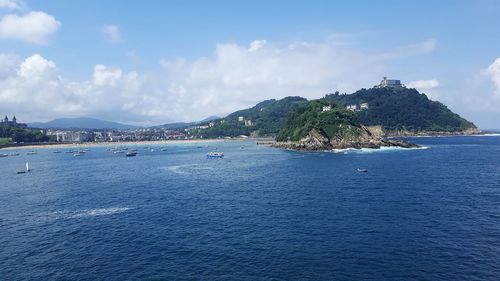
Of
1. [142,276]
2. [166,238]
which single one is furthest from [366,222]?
[142,276]

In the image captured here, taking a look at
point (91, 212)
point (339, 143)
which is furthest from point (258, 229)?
point (339, 143)

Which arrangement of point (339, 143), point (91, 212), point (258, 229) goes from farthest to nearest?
point (339, 143)
point (91, 212)
point (258, 229)

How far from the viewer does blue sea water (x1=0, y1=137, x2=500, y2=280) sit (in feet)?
126

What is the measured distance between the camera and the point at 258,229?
51.7 metres

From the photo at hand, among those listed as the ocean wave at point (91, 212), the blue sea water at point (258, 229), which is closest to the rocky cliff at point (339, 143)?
the blue sea water at point (258, 229)

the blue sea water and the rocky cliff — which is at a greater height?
the rocky cliff

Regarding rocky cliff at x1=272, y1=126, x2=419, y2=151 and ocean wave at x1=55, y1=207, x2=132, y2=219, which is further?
rocky cliff at x1=272, y1=126, x2=419, y2=151

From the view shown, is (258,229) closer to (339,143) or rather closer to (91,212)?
(91,212)

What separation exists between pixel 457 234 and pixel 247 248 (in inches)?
1096

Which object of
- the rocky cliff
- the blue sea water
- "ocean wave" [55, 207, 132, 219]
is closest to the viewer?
the blue sea water

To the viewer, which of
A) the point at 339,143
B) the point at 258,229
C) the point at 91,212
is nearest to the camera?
the point at 258,229

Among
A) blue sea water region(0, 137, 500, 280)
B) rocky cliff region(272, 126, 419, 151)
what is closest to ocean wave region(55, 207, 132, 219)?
blue sea water region(0, 137, 500, 280)

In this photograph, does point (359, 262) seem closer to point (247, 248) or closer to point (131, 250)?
point (247, 248)

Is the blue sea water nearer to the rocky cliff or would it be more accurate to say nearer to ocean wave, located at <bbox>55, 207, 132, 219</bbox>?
ocean wave, located at <bbox>55, 207, 132, 219</bbox>
